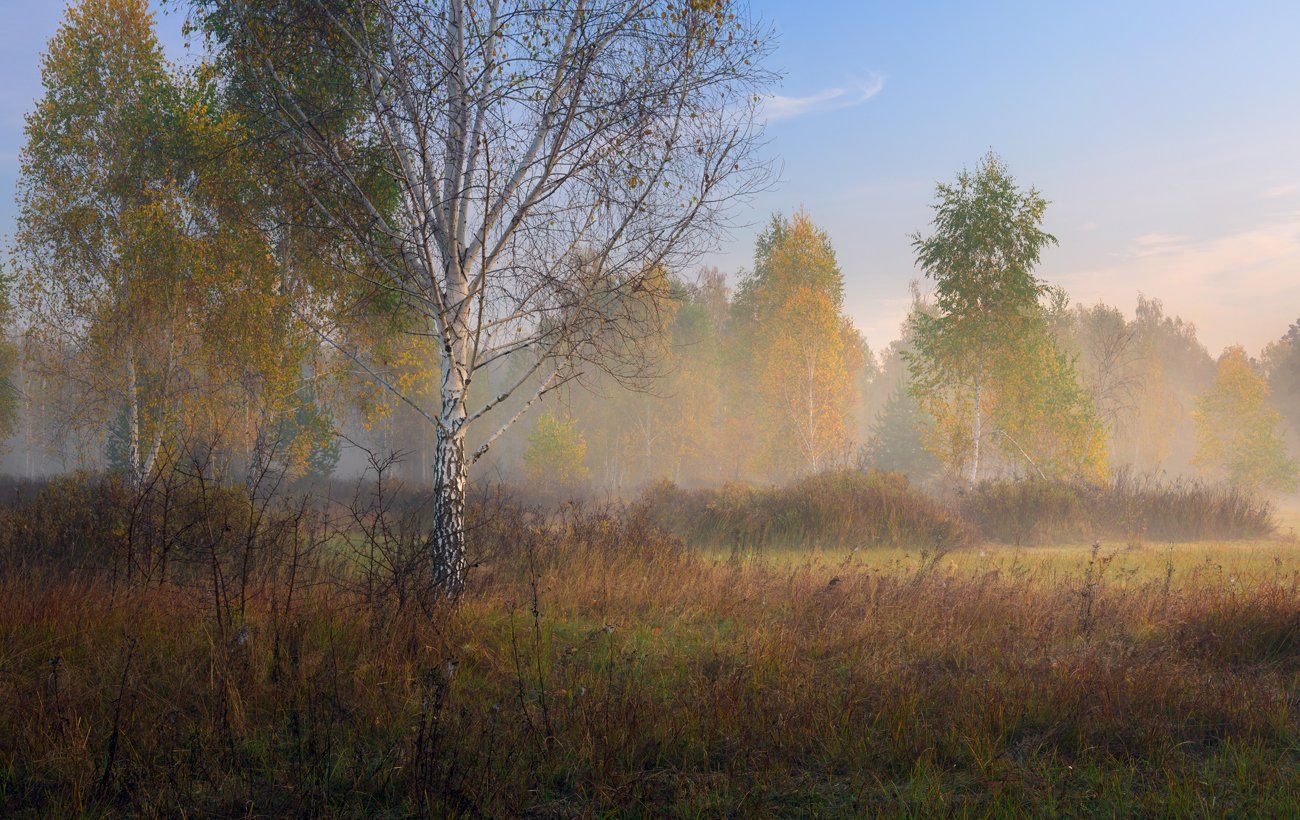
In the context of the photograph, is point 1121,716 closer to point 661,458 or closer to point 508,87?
point 508,87

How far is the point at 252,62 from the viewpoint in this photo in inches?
284

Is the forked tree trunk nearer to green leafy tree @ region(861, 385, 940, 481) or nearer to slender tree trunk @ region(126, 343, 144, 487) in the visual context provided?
slender tree trunk @ region(126, 343, 144, 487)

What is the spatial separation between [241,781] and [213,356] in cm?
1382

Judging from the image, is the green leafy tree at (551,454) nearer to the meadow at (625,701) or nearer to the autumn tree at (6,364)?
the autumn tree at (6,364)

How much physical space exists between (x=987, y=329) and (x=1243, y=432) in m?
24.7

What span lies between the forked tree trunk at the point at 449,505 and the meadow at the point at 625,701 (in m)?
0.47

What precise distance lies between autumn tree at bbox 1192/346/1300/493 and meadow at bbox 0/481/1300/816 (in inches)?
1427

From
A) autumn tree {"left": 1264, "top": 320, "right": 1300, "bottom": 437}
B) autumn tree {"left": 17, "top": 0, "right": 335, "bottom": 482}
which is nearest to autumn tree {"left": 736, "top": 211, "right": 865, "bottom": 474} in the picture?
autumn tree {"left": 17, "top": 0, "right": 335, "bottom": 482}

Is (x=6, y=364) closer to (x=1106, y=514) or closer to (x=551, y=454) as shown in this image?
(x=551, y=454)

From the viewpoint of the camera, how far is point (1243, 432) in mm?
36688

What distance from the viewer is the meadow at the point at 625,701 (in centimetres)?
329

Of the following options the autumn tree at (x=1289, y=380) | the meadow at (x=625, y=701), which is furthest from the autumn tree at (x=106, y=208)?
the autumn tree at (x=1289, y=380)

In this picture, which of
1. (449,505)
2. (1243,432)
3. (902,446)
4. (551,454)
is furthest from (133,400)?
(1243,432)

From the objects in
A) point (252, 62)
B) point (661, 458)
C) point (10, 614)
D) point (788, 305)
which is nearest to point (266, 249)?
point (252, 62)
